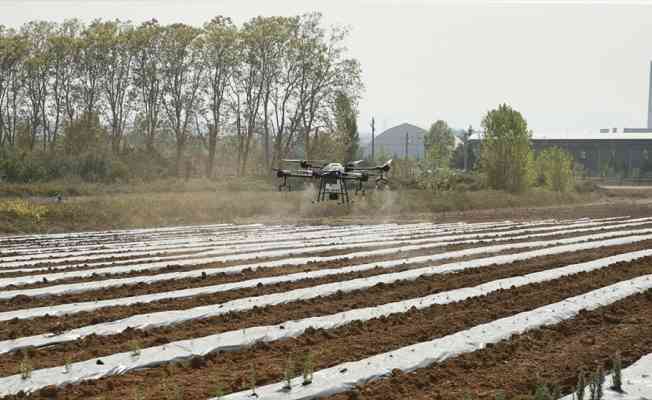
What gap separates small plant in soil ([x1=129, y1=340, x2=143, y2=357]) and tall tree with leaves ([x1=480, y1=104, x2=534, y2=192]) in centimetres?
3276

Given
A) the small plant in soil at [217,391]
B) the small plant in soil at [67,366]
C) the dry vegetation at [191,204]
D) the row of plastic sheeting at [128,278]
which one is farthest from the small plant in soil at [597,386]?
the dry vegetation at [191,204]

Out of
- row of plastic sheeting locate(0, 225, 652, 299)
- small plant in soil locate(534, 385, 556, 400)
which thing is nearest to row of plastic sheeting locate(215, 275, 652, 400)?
small plant in soil locate(534, 385, 556, 400)

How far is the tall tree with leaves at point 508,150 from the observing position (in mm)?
37531

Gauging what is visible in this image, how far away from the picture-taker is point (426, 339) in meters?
7.28

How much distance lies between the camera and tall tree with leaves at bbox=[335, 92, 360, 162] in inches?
1596

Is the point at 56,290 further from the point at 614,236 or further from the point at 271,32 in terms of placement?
the point at 271,32

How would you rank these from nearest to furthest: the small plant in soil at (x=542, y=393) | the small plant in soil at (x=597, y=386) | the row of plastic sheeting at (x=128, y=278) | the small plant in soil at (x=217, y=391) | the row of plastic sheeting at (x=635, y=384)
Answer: the small plant in soil at (x=542, y=393) → the small plant in soil at (x=597, y=386) → the small plant in soil at (x=217, y=391) → the row of plastic sheeting at (x=635, y=384) → the row of plastic sheeting at (x=128, y=278)

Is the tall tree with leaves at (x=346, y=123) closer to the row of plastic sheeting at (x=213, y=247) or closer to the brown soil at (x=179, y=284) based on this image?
the row of plastic sheeting at (x=213, y=247)

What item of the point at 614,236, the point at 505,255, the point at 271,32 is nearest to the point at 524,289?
the point at 505,255

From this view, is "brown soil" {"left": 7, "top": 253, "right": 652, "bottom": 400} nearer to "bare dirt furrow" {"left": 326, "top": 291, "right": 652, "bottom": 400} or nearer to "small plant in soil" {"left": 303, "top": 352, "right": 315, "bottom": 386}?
"bare dirt furrow" {"left": 326, "top": 291, "right": 652, "bottom": 400}

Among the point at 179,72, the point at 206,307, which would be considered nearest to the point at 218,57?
the point at 179,72

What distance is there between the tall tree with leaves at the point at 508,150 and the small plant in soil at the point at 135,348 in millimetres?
32761

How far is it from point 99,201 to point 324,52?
21.3 m

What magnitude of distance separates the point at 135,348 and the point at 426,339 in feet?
9.56
